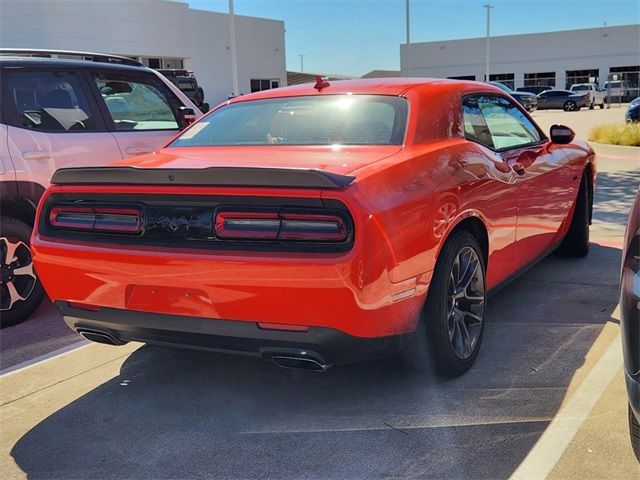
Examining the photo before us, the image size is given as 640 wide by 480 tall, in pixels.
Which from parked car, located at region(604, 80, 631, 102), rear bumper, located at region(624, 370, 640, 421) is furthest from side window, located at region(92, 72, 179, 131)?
parked car, located at region(604, 80, 631, 102)

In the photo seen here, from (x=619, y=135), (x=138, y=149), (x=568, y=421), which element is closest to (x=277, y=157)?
(x=568, y=421)

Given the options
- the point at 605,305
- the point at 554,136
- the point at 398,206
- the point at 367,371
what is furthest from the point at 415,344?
the point at 554,136

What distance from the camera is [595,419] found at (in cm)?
312

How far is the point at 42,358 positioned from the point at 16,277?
2.86 ft

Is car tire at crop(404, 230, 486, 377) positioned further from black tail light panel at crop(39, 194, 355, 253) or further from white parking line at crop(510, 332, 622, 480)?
black tail light panel at crop(39, 194, 355, 253)

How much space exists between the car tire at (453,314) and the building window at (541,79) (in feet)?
200

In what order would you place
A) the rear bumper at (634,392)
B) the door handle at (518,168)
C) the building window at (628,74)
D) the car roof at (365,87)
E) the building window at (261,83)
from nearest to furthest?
the rear bumper at (634,392), the car roof at (365,87), the door handle at (518,168), the building window at (261,83), the building window at (628,74)

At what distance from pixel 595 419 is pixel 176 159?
2.47 metres

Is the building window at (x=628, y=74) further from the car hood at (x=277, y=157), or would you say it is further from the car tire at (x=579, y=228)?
the car hood at (x=277, y=157)

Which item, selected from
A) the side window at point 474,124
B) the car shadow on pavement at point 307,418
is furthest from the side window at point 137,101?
the side window at point 474,124

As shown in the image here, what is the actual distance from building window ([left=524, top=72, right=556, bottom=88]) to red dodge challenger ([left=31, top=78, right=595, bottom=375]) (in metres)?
60.6

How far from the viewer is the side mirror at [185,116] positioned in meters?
6.20

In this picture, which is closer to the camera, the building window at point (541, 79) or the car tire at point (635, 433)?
the car tire at point (635, 433)

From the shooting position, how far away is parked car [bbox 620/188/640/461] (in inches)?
90.8
